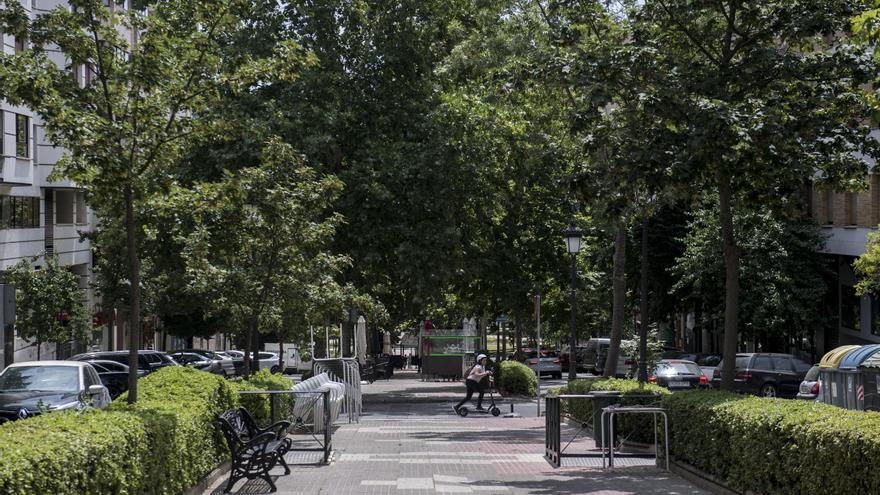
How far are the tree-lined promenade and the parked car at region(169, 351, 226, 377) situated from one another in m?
2.29

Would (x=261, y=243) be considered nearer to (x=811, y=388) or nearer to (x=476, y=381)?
(x=476, y=381)

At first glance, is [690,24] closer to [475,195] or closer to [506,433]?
[506,433]

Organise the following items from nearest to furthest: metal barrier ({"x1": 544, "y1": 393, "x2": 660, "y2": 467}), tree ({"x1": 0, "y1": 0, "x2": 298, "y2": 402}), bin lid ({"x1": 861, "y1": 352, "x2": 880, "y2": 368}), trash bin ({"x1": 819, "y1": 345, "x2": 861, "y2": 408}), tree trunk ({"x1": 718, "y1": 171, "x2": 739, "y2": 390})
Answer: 1. tree ({"x1": 0, "y1": 0, "x2": 298, "y2": 402})
2. tree trunk ({"x1": 718, "y1": 171, "x2": 739, "y2": 390})
3. metal barrier ({"x1": 544, "y1": 393, "x2": 660, "y2": 467})
4. trash bin ({"x1": 819, "y1": 345, "x2": 861, "y2": 408})
5. bin lid ({"x1": 861, "y1": 352, "x2": 880, "y2": 368})

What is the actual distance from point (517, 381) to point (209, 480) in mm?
26844

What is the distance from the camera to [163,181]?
44.3 feet

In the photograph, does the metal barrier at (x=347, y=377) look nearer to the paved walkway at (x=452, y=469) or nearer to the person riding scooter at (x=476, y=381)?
the paved walkway at (x=452, y=469)

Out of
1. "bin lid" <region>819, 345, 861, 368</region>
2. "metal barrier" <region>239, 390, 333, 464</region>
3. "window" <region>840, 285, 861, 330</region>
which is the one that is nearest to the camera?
"metal barrier" <region>239, 390, 333, 464</region>

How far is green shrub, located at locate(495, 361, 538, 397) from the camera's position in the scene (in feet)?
133

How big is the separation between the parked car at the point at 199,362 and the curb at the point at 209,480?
32.9 metres

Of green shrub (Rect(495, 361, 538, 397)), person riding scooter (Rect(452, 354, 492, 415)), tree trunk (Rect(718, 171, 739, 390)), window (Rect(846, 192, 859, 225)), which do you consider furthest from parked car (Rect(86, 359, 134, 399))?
window (Rect(846, 192, 859, 225))

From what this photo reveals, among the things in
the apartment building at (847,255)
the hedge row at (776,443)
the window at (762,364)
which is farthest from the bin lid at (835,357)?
the apartment building at (847,255)

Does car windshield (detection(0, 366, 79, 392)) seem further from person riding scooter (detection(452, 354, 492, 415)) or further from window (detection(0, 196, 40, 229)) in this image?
window (detection(0, 196, 40, 229))

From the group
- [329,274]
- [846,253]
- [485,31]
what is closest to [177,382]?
[329,274]

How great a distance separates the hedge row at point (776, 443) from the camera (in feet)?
32.7
